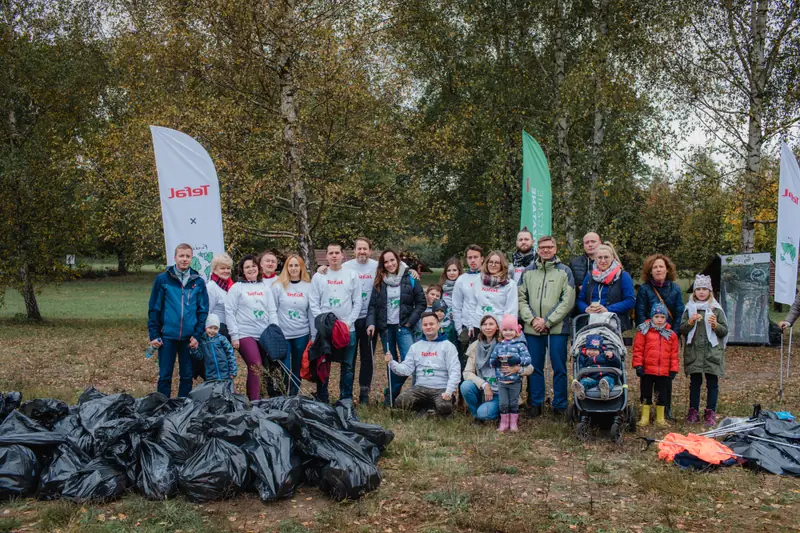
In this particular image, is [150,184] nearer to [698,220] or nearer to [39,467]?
[39,467]

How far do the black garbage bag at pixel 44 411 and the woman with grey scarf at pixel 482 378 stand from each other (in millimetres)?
3801

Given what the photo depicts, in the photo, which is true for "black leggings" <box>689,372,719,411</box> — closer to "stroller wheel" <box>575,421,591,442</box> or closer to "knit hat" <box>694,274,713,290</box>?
"knit hat" <box>694,274,713,290</box>

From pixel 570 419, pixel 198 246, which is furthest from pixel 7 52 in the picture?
pixel 570 419

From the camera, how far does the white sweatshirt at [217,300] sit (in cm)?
751

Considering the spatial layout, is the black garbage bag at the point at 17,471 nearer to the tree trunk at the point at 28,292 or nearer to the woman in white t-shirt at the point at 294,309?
the woman in white t-shirt at the point at 294,309

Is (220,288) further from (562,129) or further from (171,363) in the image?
(562,129)

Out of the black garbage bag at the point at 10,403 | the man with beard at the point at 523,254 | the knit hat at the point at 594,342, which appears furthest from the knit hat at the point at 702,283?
the black garbage bag at the point at 10,403

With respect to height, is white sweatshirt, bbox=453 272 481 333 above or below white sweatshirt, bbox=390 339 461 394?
above

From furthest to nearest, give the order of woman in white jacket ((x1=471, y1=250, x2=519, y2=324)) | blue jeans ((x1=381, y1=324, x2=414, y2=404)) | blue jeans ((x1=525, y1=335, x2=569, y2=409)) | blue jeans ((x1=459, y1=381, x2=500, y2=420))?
blue jeans ((x1=381, y1=324, x2=414, y2=404))
woman in white jacket ((x1=471, y1=250, x2=519, y2=324))
blue jeans ((x1=525, y1=335, x2=569, y2=409))
blue jeans ((x1=459, y1=381, x2=500, y2=420))

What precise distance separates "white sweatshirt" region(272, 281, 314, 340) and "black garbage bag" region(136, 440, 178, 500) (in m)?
2.78

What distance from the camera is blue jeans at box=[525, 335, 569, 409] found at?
737 cm

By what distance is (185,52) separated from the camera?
13.9 metres

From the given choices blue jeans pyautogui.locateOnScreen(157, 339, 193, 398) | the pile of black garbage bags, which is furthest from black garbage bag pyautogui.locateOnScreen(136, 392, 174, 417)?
blue jeans pyautogui.locateOnScreen(157, 339, 193, 398)

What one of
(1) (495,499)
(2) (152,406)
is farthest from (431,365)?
(2) (152,406)
